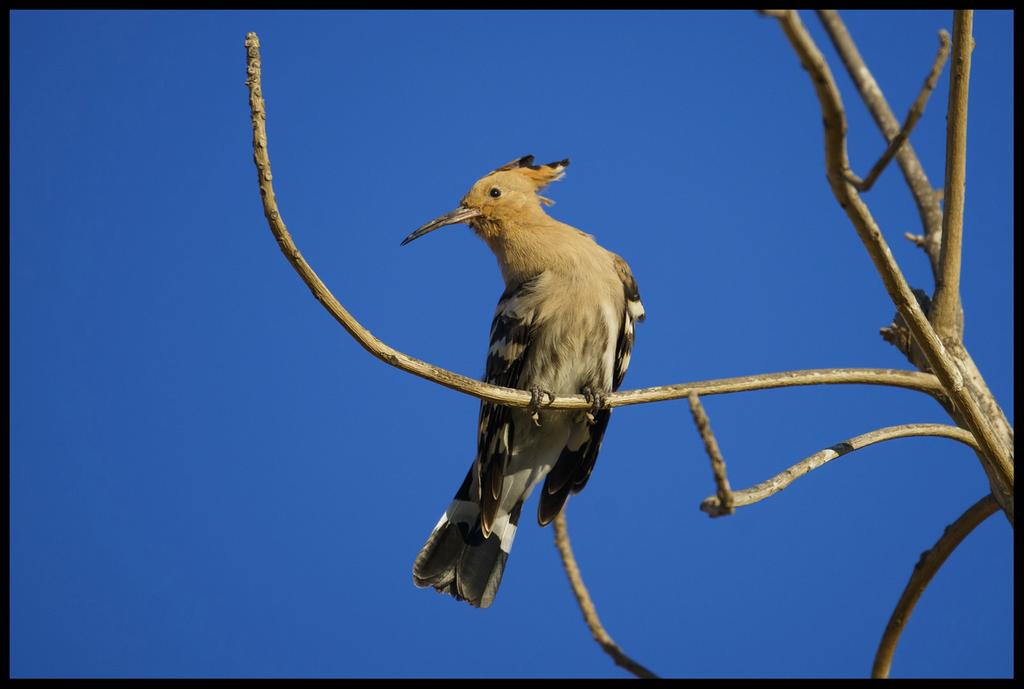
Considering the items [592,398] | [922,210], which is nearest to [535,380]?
[592,398]

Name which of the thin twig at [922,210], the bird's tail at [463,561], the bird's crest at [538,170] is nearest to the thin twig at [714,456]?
the thin twig at [922,210]

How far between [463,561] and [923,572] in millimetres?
1507

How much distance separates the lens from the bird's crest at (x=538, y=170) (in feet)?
12.8

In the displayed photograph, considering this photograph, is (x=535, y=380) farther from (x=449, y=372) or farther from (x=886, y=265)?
(x=886, y=265)

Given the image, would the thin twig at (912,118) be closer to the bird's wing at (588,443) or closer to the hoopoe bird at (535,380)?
the hoopoe bird at (535,380)

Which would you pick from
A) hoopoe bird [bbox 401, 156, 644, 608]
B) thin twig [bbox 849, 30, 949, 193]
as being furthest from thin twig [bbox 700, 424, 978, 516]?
hoopoe bird [bbox 401, 156, 644, 608]

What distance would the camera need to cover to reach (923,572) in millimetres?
2436

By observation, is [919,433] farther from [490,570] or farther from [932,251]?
[490,570]

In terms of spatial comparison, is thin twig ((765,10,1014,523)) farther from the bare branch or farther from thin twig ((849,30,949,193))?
the bare branch

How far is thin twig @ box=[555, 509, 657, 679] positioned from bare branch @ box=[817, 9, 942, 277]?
4.20 feet

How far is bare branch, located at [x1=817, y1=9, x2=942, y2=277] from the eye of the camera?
2854mm

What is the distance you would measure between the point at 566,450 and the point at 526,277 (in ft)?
2.07

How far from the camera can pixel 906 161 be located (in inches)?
116

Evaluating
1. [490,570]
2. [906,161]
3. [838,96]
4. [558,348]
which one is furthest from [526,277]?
[838,96]
